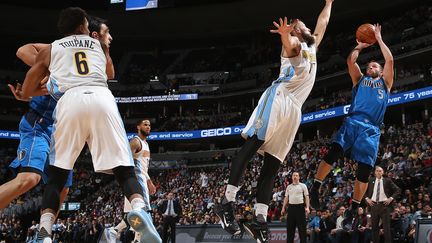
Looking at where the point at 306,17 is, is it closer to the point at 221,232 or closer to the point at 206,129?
the point at 206,129

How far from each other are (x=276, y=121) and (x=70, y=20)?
2.14 m

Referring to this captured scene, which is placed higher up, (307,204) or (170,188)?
(170,188)

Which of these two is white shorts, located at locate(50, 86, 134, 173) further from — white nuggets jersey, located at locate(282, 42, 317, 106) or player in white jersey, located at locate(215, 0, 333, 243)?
white nuggets jersey, located at locate(282, 42, 317, 106)

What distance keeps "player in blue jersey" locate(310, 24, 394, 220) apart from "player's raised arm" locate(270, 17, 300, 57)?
6.40 ft

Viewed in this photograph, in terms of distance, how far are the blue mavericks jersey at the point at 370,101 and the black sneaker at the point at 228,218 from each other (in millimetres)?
2790

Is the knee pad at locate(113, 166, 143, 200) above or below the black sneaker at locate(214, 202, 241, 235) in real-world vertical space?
above

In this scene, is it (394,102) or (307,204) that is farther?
(394,102)

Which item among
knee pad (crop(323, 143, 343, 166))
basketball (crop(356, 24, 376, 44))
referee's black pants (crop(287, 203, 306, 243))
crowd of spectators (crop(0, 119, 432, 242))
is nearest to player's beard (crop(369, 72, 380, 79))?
basketball (crop(356, 24, 376, 44))

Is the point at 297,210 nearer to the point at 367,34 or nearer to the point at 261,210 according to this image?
the point at 367,34

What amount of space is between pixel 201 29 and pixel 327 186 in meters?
20.8

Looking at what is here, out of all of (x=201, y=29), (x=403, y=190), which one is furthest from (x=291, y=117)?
(x=201, y=29)

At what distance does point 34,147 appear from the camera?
503 cm

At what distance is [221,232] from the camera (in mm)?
11102

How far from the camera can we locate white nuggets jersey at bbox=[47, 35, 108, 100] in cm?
388
